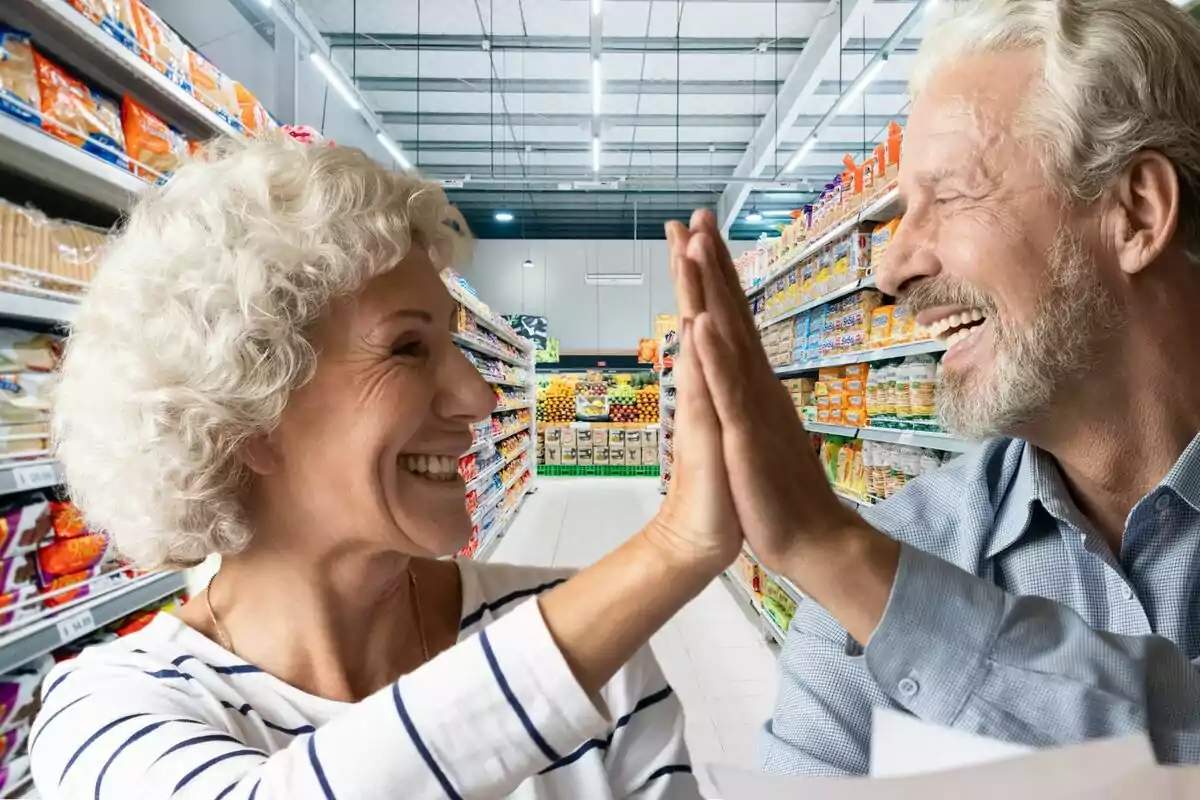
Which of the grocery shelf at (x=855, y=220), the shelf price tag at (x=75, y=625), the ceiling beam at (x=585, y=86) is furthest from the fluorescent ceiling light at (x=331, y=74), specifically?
the shelf price tag at (x=75, y=625)

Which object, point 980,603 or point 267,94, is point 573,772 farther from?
point 267,94

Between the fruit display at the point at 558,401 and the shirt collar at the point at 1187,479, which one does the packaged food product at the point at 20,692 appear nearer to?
the shirt collar at the point at 1187,479

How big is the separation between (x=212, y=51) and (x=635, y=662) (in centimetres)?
691

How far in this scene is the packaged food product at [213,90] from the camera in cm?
247

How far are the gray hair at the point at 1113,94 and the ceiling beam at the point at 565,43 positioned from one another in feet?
28.0

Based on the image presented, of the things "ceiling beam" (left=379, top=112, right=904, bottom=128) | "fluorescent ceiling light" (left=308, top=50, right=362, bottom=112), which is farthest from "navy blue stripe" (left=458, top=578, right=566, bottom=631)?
"ceiling beam" (left=379, top=112, right=904, bottom=128)

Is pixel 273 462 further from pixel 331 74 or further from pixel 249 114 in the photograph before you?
pixel 331 74

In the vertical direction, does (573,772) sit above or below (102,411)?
below

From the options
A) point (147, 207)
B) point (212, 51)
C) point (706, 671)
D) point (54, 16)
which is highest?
point (212, 51)

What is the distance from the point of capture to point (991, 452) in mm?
1276

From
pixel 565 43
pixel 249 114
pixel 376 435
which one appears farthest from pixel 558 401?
pixel 376 435

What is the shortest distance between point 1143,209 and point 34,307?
6.92 ft

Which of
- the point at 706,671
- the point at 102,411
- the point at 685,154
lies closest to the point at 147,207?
the point at 102,411

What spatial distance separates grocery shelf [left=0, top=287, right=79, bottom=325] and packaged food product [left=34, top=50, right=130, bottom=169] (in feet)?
1.08
